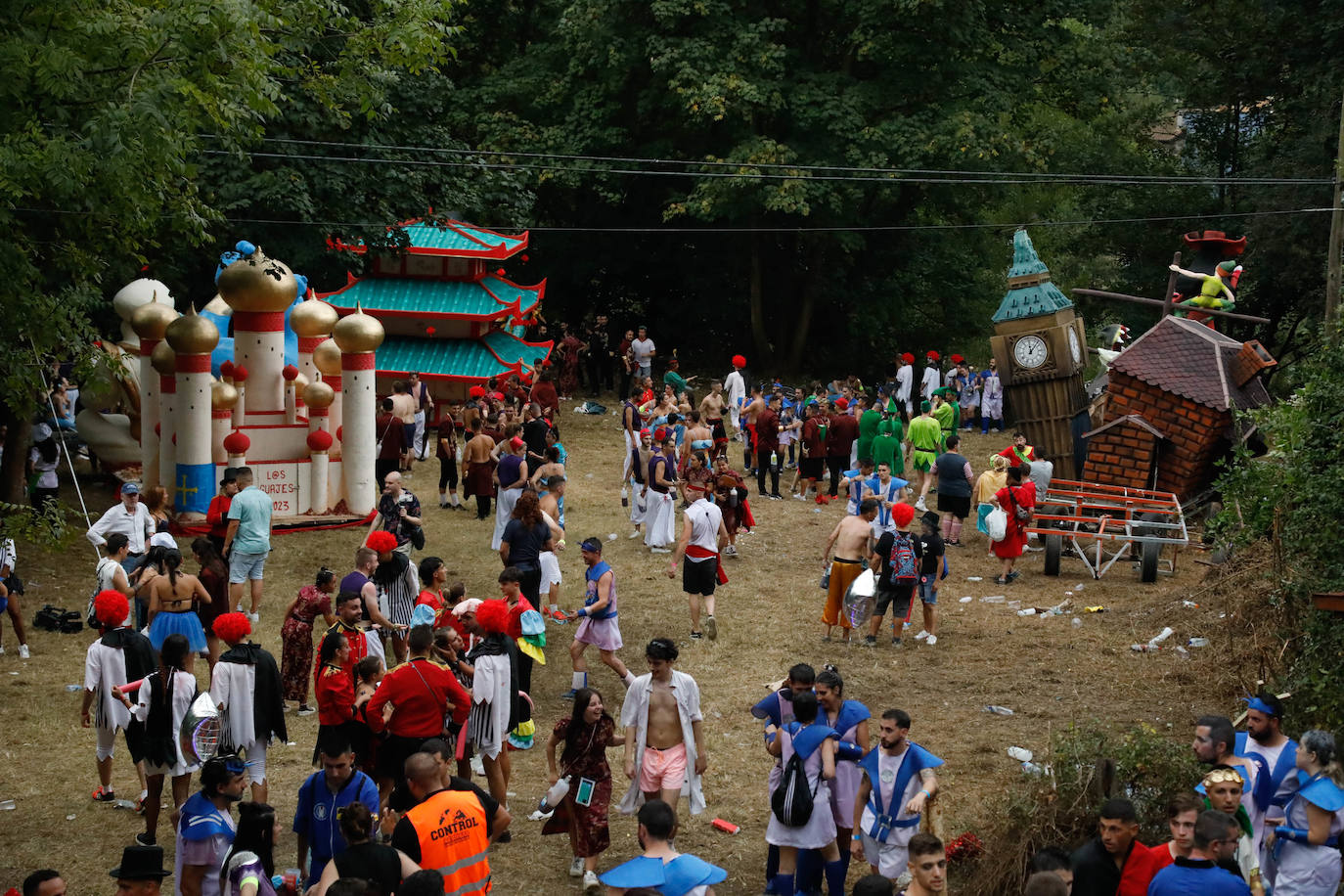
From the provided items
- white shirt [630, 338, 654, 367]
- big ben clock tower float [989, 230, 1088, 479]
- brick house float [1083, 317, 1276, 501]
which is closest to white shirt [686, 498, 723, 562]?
brick house float [1083, 317, 1276, 501]

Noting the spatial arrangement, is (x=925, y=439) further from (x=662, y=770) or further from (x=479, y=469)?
(x=662, y=770)

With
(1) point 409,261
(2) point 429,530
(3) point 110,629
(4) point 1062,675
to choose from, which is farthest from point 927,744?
(1) point 409,261

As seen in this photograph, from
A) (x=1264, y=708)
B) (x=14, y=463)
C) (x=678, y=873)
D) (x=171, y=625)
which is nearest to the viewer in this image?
(x=678, y=873)

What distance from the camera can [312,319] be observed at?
2005 cm

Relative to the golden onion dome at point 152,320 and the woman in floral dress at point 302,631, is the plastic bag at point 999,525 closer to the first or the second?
the woman in floral dress at point 302,631

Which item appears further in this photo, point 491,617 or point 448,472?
point 448,472

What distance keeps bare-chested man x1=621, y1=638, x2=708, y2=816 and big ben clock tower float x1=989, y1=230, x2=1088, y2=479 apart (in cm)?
1297

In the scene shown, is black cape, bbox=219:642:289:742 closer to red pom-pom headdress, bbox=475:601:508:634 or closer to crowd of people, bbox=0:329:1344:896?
crowd of people, bbox=0:329:1344:896

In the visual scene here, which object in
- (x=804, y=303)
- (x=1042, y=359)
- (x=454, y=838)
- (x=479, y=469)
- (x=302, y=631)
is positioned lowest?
(x=454, y=838)

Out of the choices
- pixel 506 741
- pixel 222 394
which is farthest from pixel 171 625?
pixel 222 394

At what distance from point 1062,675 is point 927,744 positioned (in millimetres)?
2579

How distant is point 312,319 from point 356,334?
97cm

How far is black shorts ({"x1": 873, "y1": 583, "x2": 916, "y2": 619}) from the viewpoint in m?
14.5

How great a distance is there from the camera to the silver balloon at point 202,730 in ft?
29.8
